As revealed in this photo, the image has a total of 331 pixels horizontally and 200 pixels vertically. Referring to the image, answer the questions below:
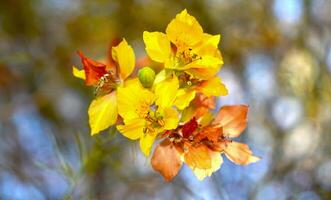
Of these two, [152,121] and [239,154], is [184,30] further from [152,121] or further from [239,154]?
[239,154]

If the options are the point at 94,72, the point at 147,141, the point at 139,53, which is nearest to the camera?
the point at 147,141

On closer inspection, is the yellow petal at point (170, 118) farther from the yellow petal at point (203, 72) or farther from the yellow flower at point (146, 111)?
the yellow petal at point (203, 72)

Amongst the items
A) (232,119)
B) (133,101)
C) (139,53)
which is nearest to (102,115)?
→ (133,101)

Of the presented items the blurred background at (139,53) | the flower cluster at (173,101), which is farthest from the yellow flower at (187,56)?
the blurred background at (139,53)

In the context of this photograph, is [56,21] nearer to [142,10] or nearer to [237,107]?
[142,10]

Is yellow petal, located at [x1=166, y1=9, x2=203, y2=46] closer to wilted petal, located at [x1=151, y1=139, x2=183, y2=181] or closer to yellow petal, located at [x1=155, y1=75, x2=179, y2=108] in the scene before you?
yellow petal, located at [x1=155, y1=75, x2=179, y2=108]

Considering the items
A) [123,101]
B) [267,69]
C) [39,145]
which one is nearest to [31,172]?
[39,145]

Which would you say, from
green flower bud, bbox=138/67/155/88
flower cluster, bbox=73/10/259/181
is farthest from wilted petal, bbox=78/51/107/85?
green flower bud, bbox=138/67/155/88

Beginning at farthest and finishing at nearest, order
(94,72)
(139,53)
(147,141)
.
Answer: (139,53) → (94,72) → (147,141)
